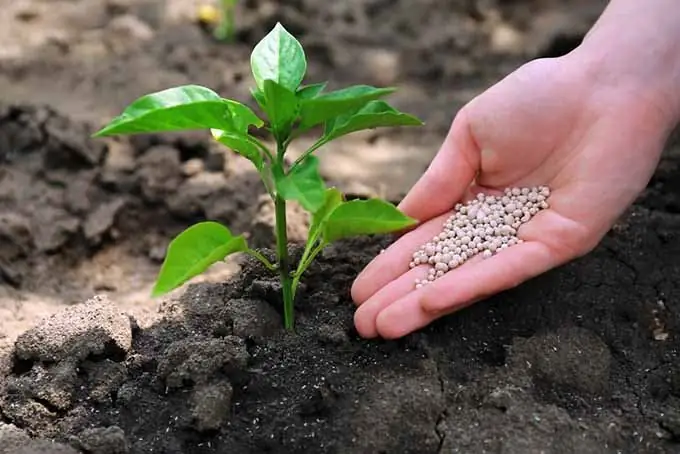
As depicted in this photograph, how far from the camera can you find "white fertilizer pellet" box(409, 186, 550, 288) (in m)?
1.75

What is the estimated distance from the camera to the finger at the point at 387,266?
177cm

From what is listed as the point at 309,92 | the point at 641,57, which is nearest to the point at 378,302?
the point at 309,92

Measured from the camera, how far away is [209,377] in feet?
5.25

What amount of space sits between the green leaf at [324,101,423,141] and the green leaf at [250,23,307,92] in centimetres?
11

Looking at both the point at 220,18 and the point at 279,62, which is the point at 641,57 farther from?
the point at 220,18

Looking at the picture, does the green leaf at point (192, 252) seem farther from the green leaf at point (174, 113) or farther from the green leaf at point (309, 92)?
the green leaf at point (309, 92)

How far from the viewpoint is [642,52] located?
6.21ft

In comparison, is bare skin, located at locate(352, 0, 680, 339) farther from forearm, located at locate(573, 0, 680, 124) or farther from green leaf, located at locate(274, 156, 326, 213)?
green leaf, located at locate(274, 156, 326, 213)

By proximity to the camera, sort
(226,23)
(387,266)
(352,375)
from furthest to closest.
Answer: (226,23) < (387,266) < (352,375)

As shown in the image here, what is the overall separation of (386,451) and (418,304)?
29 cm

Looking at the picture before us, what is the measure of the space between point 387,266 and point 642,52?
0.72m

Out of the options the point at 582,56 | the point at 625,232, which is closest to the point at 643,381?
the point at 625,232

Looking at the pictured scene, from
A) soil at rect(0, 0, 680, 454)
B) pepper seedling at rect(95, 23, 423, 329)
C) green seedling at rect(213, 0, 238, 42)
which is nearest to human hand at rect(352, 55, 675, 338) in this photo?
soil at rect(0, 0, 680, 454)

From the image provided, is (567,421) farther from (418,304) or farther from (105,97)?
(105,97)
